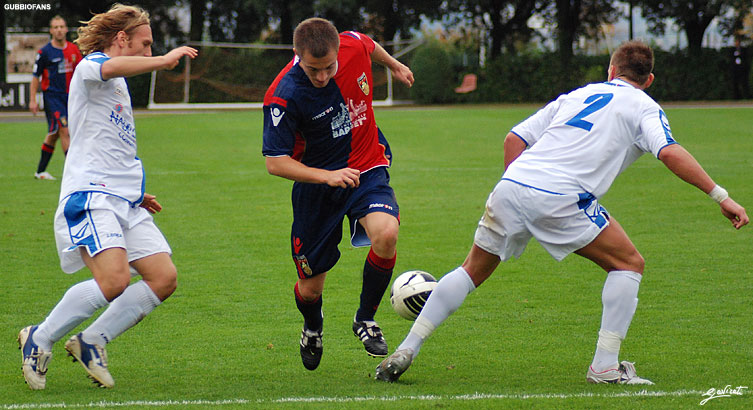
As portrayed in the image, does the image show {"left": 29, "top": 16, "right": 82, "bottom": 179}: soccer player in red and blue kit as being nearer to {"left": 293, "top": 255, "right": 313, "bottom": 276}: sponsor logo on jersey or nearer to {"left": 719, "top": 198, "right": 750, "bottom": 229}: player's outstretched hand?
{"left": 293, "top": 255, "right": 313, "bottom": 276}: sponsor logo on jersey

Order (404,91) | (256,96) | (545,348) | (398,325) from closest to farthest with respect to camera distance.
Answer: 1. (545,348)
2. (398,325)
3. (256,96)
4. (404,91)

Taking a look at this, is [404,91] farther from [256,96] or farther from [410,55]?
[256,96]

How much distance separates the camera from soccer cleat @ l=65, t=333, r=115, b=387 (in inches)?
180

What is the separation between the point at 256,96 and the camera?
1363 inches

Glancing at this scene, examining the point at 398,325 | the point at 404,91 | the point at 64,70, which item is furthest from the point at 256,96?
the point at 398,325

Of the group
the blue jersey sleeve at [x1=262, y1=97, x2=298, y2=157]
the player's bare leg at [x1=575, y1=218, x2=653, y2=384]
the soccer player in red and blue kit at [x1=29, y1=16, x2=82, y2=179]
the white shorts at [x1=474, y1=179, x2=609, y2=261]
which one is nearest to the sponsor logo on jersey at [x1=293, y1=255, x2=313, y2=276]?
the blue jersey sleeve at [x1=262, y1=97, x2=298, y2=157]

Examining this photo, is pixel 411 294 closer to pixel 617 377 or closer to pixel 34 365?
pixel 617 377

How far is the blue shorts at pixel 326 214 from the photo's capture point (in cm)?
514

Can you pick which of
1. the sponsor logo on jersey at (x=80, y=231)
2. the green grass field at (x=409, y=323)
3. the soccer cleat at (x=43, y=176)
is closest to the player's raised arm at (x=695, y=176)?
the green grass field at (x=409, y=323)

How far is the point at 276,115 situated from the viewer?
4809 mm

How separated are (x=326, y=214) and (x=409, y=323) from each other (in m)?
1.38

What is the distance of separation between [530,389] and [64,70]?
37.9 feet

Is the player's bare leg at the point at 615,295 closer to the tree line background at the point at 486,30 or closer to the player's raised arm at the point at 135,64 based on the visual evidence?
the player's raised arm at the point at 135,64

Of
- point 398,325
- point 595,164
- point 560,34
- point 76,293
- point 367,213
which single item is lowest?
point 398,325
